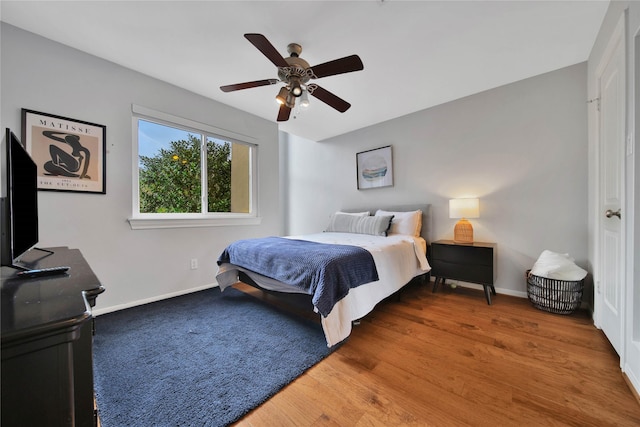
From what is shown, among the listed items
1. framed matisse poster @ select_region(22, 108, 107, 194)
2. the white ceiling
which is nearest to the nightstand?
the white ceiling

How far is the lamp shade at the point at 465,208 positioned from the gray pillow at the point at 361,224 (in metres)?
0.79

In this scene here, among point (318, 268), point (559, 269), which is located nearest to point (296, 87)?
point (318, 268)

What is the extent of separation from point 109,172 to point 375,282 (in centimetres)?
287

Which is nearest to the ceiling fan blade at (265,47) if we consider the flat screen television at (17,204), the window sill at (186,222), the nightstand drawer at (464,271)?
the flat screen television at (17,204)

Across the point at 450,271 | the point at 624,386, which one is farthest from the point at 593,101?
the point at 624,386

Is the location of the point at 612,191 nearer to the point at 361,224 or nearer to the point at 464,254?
the point at 464,254

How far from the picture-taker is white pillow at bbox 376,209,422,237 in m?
3.13

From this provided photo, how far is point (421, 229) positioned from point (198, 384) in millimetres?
3034

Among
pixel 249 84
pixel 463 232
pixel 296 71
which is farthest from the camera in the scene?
pixel 463 232

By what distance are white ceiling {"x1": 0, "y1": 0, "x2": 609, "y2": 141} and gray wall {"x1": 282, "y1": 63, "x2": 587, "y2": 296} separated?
29 centimetres

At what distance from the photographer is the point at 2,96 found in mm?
1898

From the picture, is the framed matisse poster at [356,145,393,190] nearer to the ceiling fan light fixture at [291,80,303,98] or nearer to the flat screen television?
the ceiling fan light fixture at [291,80,303,98]

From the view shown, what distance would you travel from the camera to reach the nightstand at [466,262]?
2.47 metres

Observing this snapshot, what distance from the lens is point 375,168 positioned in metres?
3.89
